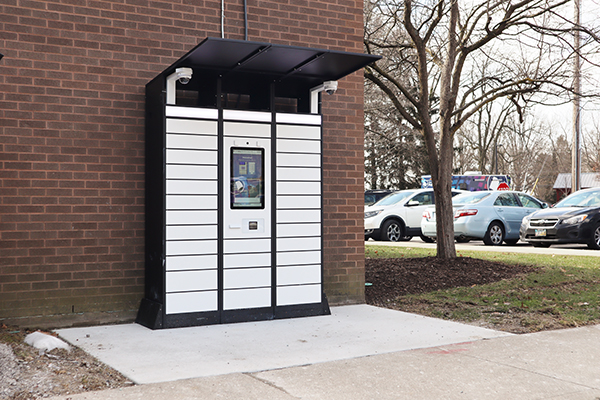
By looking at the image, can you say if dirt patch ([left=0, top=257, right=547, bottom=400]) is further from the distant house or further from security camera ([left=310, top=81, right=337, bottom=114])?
the distant house

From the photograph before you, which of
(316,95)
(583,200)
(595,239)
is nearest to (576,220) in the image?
(595,239)

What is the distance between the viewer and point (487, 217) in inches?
674

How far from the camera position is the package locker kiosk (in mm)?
6520

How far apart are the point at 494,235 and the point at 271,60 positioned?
41.1 feet

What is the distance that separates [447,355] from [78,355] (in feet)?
10.5

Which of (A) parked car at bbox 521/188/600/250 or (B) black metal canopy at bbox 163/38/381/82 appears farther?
(A) parked car at bbox 521/188/600/250

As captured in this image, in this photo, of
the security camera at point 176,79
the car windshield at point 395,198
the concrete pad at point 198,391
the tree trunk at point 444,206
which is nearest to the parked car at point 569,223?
the car windshield at point 395,198

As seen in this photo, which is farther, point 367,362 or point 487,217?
point 487,217

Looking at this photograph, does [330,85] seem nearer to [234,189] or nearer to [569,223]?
[234,189]

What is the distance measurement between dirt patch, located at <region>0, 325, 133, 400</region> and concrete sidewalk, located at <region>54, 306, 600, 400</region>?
17 cm

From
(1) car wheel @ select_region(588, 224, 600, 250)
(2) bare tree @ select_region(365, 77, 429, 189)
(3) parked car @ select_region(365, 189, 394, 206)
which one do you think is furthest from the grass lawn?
(2) bare tree @ select_region(365, 77, 429, 189)

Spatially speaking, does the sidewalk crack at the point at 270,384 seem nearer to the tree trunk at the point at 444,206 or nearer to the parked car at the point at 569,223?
the tree trunk at the point at 444,206

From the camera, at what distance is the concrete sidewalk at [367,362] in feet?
14.2

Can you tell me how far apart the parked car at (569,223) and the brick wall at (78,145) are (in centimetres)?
1148
